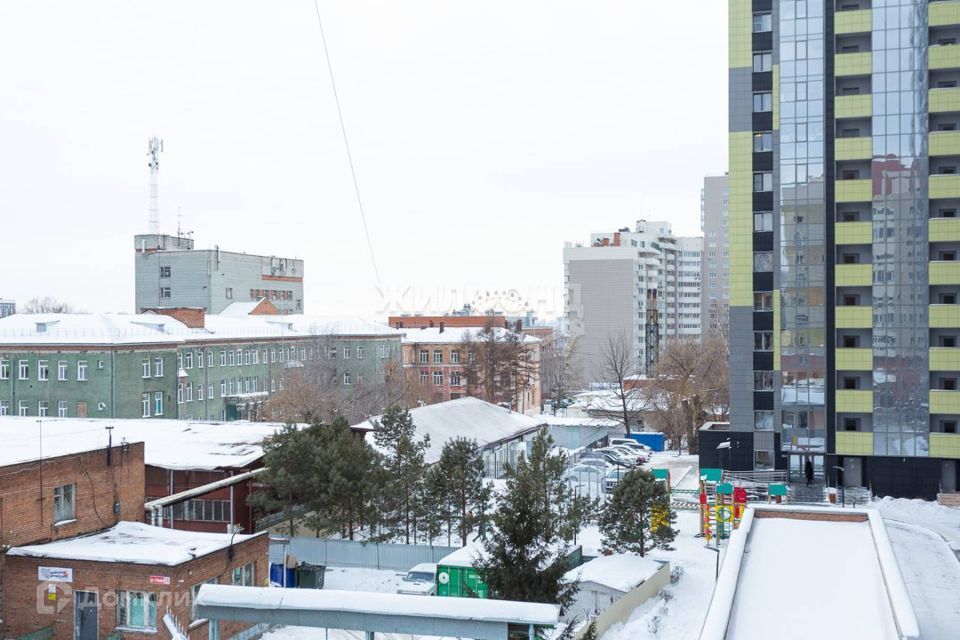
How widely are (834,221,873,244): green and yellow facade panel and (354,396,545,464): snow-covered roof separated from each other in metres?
14.1

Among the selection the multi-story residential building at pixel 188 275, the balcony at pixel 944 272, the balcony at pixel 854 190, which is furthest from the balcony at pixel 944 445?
the multi-story residential building at pixel 188 275

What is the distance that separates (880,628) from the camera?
8500mm

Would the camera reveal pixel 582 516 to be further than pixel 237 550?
Yes

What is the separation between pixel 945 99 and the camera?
3259 cm

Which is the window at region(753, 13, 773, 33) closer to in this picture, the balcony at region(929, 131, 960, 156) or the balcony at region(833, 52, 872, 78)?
the balcony at region(833, 52, 872, 78)

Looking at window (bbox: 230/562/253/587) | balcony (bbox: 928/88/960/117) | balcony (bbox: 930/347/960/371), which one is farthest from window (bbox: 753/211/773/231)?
window (bbox: 230/562/253/587)

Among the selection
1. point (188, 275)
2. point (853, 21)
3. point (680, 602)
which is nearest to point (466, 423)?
point (680, 602)

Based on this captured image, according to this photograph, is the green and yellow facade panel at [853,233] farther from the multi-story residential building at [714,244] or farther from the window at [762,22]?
the multi-story residential building at [714,244]

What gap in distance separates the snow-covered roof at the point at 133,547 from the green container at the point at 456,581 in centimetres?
407

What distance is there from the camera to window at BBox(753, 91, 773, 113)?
36.1 meters

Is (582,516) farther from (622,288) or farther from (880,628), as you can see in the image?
(622,288)

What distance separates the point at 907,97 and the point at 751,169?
616 cm

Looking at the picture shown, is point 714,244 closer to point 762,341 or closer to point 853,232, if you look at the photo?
point 762,341

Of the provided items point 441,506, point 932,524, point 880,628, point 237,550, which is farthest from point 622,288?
point 880,628
